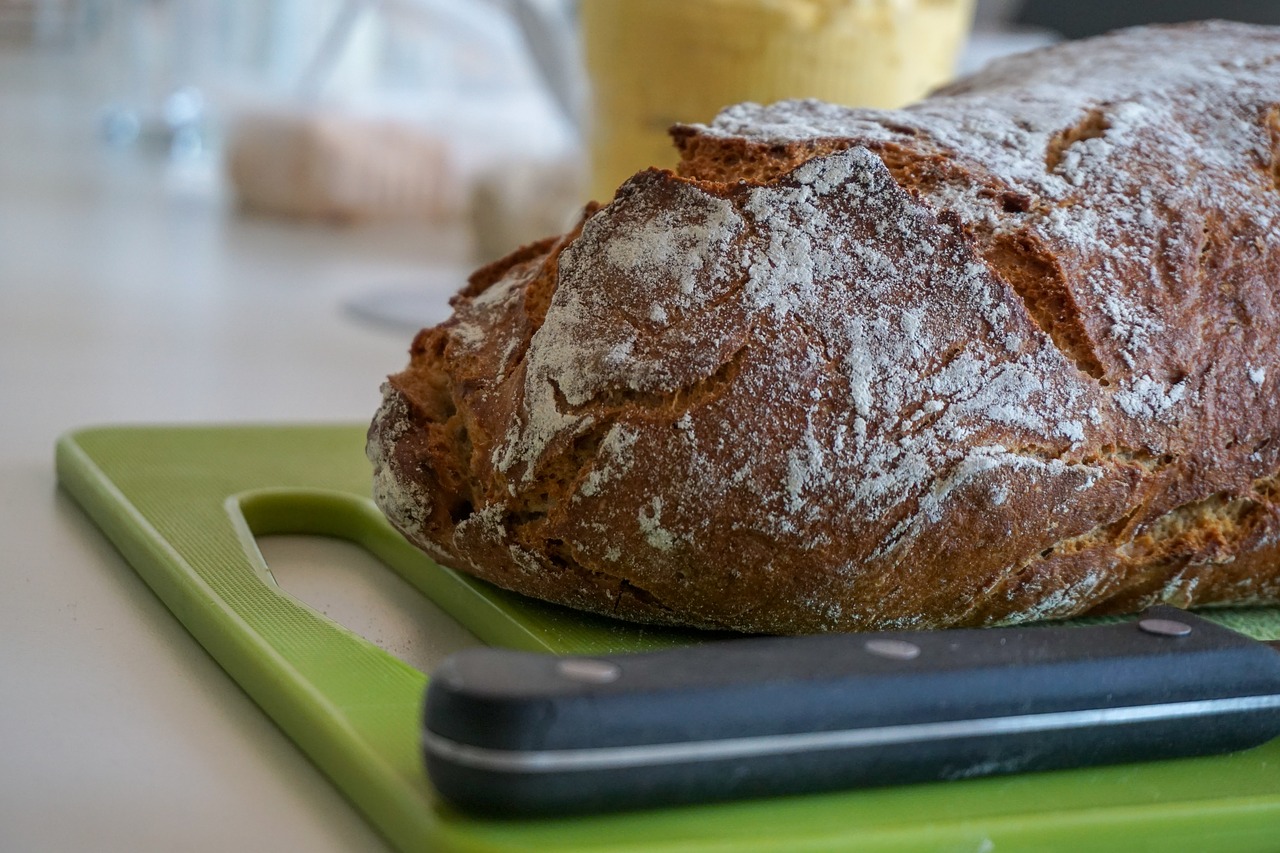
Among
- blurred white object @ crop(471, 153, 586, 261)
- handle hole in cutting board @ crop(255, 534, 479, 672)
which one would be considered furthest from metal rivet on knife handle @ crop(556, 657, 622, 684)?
blurred white object @ crop(471, 153, 586, 261)

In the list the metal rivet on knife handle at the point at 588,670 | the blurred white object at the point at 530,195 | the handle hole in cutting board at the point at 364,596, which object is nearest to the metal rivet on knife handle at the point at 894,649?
the metal rivet on knife handle at the point at 588,670

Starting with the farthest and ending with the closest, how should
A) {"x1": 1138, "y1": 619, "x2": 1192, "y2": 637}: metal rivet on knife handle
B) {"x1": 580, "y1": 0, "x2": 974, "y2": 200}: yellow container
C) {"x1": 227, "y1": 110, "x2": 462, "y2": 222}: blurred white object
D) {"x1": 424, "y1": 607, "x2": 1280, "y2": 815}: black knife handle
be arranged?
{"x1": 227, "y1": 110, "x2": 462, "y2": 222}: blurred white object → {"x1": 580, "y1": 0, "x2": 974, "y2": 200}: yellow container → {"x1": 1138, "y1": 619, "x2": 1192, "y2": 637}: metal rivet on knife handle → {"x1": 424, "y1": 607, "x2": 1280, "y2": 815}: black knife handle

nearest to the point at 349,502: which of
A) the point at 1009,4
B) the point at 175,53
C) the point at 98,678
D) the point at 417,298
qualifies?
the point at 98,678

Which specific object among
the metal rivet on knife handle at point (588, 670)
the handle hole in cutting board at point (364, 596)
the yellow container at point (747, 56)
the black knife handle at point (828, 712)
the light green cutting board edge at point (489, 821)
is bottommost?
the handle hole in cutting board at point (364, 596)

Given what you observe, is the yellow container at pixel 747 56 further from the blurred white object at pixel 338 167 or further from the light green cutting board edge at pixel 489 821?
the blurred white object at pixel 338 167

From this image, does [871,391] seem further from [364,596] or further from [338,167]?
[338,167]

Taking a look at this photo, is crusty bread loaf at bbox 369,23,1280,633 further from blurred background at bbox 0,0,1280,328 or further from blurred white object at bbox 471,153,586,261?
blurred white object at bbox 471,153,586,261
